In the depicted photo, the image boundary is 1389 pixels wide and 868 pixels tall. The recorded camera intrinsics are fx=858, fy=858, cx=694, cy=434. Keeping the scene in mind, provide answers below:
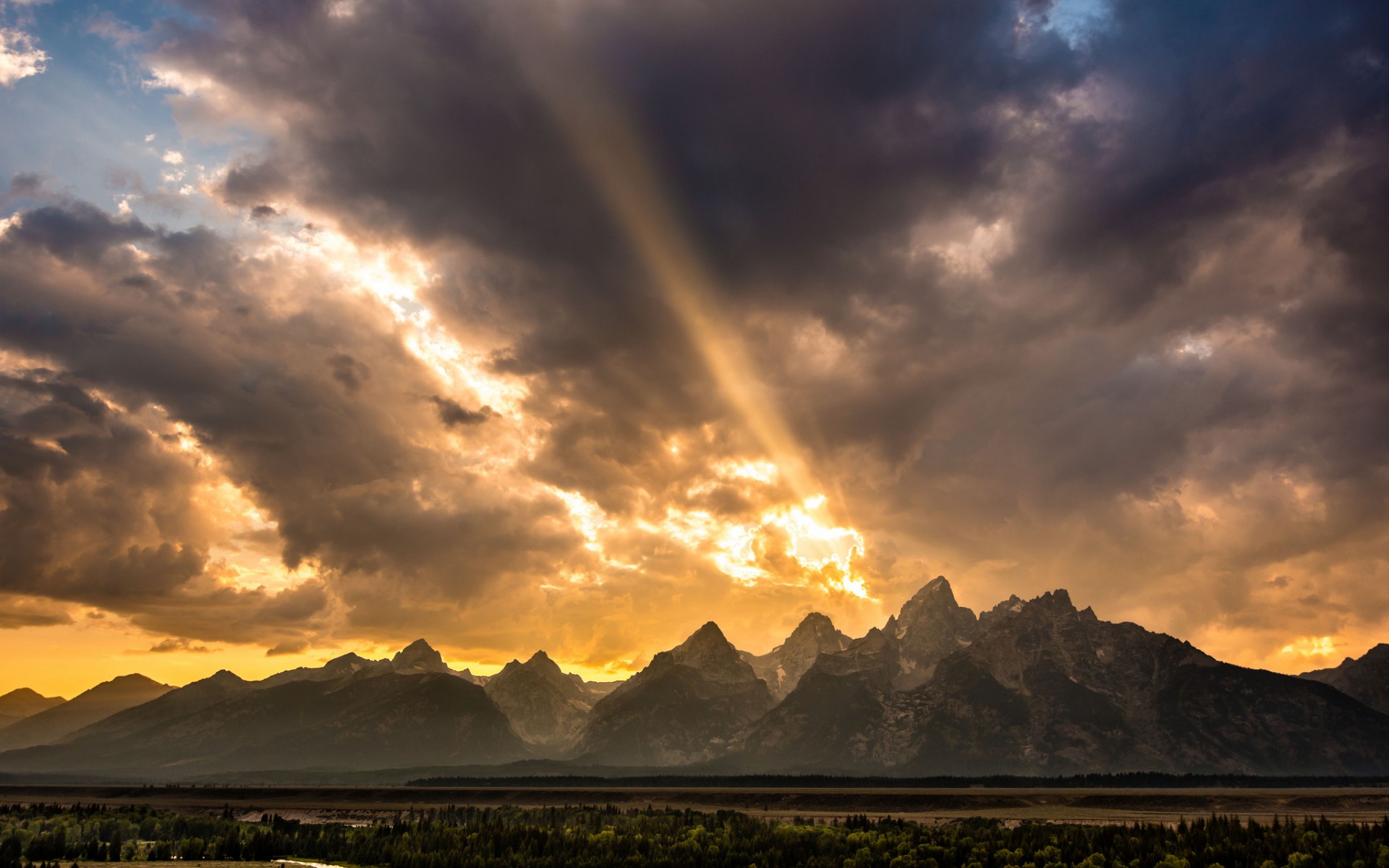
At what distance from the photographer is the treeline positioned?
69.8 meters

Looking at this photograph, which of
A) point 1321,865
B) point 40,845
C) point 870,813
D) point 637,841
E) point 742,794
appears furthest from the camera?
point 742,794

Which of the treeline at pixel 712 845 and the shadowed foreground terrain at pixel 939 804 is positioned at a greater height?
the treeline at pixel 712 845

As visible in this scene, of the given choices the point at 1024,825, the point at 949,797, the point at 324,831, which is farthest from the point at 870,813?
the point at 324,831

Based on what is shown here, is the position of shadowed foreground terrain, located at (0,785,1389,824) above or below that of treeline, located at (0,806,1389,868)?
below

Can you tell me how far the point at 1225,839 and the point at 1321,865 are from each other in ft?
36.4

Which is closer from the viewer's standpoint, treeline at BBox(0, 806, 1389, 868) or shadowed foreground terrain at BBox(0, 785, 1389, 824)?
treeline at BBox(0, 806, 1389, 868)

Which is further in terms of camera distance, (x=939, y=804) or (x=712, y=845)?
(x=939, y=804)

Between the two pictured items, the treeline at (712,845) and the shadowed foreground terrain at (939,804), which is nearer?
the treeline at (712,845)

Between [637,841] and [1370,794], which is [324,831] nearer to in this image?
[637,841]

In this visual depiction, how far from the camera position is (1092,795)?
6398 inches

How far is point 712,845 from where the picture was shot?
270ft

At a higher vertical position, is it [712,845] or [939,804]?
[712,845]

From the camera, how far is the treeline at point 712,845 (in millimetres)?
69750

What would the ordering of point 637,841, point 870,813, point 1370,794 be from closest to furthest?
point 637,841, point 870,813, point 1370,794
